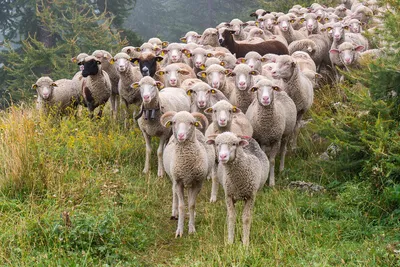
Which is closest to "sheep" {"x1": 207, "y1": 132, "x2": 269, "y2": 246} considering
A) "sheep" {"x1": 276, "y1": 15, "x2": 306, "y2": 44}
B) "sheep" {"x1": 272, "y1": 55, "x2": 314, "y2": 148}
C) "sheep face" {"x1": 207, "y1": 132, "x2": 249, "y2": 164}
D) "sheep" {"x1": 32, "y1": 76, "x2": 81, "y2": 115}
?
"sheep face" {"x1": 207, "y1": 132, "x2": 249, "y2": 164}

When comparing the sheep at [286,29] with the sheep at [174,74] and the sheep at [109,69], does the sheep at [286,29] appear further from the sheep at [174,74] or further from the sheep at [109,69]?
the sheep at [109,69]

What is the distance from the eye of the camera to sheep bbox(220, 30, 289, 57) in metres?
12.5

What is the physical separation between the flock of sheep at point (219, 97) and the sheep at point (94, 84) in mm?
21

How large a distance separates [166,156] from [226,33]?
6.33 metres

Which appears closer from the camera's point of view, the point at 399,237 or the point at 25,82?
the point at 399,237

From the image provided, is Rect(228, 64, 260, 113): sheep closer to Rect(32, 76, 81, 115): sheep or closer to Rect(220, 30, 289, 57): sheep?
Rect(32, 76, 81, 115): sheep

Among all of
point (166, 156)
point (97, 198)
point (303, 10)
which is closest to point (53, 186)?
point (97, 198)

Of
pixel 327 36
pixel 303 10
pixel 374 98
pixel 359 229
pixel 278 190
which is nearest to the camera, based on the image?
pixel 359 229

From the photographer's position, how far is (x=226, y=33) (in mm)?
12594

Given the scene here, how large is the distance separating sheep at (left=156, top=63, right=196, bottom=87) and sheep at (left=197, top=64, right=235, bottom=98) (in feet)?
2.25

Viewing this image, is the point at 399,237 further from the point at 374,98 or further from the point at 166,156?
the point at 166,156

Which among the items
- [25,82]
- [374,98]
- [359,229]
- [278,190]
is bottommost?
[25,82]

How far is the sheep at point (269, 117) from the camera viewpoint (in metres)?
7.81

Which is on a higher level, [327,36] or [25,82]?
[327,36]
